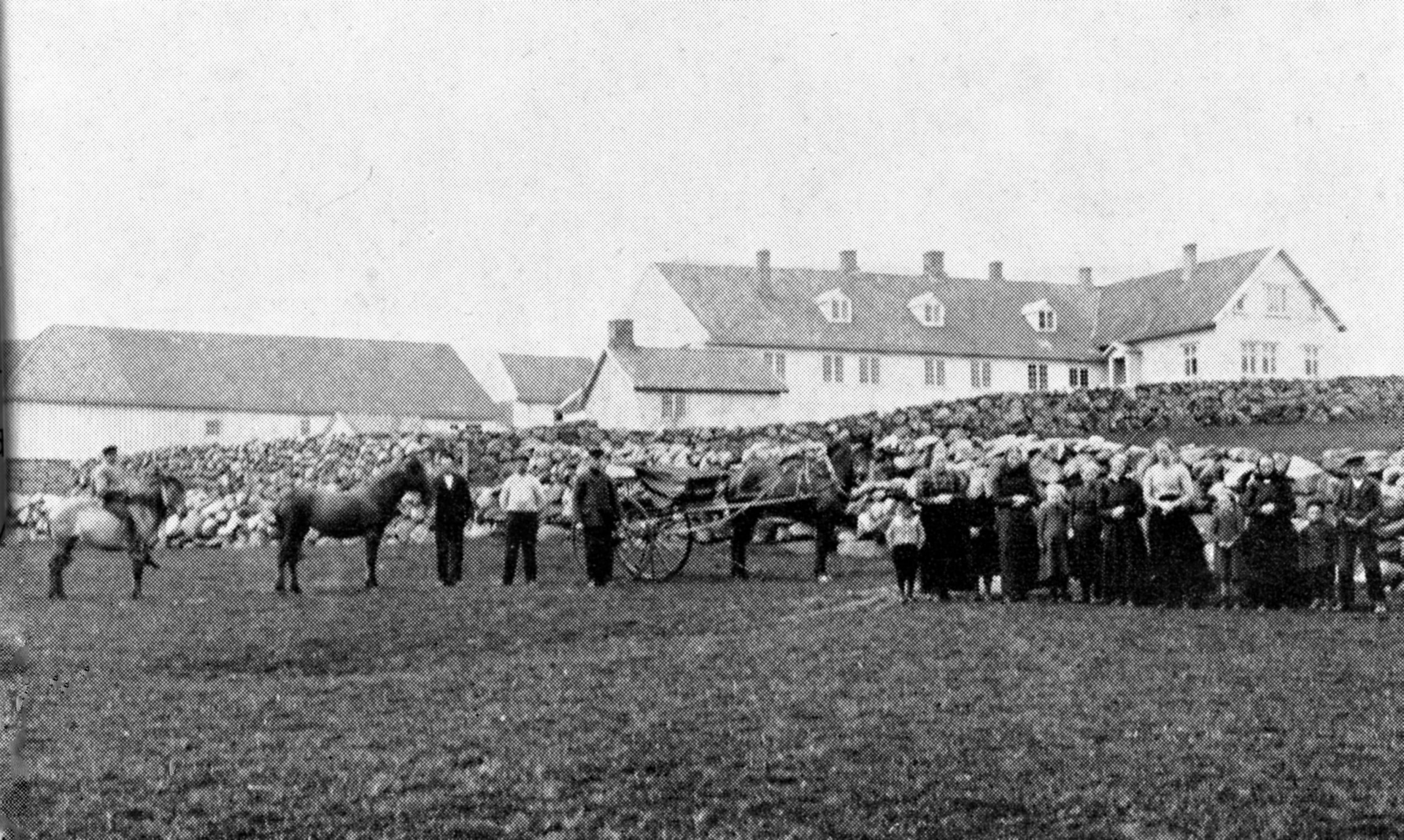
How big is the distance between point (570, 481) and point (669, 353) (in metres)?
24.3

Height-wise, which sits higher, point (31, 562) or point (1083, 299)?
point (1083, 299)

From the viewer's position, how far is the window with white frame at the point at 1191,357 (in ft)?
187

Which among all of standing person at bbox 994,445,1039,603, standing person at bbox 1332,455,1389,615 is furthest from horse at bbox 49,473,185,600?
standing person at bbox 1332,455,1389,615

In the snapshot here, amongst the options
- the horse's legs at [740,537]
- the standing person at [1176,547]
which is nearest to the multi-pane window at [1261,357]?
the horse's legs at [740,537]

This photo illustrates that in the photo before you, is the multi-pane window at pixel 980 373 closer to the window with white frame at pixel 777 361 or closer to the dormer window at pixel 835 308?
the dormer window at pixel 835 308

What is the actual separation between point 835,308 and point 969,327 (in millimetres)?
5326

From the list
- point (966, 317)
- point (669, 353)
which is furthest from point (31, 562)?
point (966, 317)

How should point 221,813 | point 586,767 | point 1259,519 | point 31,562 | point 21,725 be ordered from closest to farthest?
point 221,813, point 586,767, point 21,725, point 1259,519, point 31,562

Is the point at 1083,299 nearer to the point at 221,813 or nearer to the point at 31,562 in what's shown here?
the point at 31,562

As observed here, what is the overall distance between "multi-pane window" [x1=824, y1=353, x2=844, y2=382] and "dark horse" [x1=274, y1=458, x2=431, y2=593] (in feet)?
120

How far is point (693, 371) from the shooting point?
172ft

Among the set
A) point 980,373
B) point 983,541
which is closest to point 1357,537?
point 983,541

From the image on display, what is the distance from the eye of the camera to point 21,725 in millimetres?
11453

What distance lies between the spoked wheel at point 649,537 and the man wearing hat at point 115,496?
20.4ft
